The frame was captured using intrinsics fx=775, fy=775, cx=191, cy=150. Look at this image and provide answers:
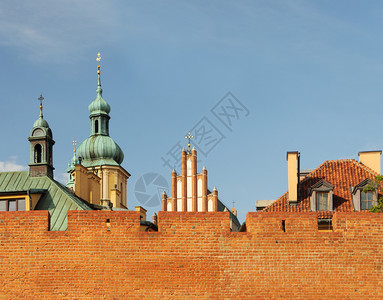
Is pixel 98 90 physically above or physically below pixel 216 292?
above

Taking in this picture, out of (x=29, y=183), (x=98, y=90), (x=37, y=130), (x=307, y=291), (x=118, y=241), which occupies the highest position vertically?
(x=98, y=90)

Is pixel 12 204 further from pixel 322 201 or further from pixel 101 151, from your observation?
pixel 101 151

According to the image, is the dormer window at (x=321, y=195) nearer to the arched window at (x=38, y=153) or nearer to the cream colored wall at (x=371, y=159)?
the cream colored wall at (x=371, y=159)

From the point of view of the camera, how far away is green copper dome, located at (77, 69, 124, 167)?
73625 millimetres

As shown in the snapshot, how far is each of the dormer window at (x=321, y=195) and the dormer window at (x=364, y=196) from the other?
39.9 inches

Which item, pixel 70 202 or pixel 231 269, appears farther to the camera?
pixel 70 202

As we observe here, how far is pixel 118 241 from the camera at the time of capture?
2134 cm

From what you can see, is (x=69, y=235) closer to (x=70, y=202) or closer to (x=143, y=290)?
(x=143, y=290)

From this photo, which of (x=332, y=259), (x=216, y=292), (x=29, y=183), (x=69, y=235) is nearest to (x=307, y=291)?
(x=332, y=259)

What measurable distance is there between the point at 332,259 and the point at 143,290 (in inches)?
207

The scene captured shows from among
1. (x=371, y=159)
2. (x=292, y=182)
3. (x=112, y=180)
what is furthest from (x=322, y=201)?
(x=112, y=180)

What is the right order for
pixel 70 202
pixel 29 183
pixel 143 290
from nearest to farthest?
1. pixel 143 290
2. pixel 70 202
3. pixel 29 183

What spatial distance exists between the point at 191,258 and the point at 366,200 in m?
13.2

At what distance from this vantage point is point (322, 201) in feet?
107
